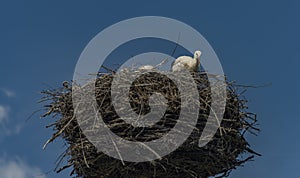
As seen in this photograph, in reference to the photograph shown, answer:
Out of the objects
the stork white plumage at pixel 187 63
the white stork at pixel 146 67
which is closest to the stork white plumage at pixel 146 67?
the white stork at pixel 146 67

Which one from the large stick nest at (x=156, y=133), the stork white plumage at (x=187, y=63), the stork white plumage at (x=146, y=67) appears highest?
the stork white plumage at (x=187, y=63)

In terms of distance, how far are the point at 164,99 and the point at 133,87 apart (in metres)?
0.24

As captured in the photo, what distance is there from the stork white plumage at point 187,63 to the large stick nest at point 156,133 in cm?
31

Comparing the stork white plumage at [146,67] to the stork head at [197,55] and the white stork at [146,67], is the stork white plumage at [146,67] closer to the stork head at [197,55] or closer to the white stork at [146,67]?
the white stork at [146,67]

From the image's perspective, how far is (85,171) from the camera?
424 cm

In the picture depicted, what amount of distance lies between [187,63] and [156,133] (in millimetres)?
908

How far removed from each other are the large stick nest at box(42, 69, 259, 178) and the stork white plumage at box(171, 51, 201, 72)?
31cm

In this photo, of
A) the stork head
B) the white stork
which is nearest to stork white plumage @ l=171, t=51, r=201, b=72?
the stork head

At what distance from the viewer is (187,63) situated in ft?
15.2

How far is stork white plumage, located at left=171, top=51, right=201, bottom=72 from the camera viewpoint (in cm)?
461

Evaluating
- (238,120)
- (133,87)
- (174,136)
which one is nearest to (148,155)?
(174,136)

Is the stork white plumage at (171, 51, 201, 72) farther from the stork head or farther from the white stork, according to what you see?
the white stork

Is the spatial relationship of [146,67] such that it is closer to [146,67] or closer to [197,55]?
[146,67]

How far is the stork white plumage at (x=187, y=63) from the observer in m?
4.61
